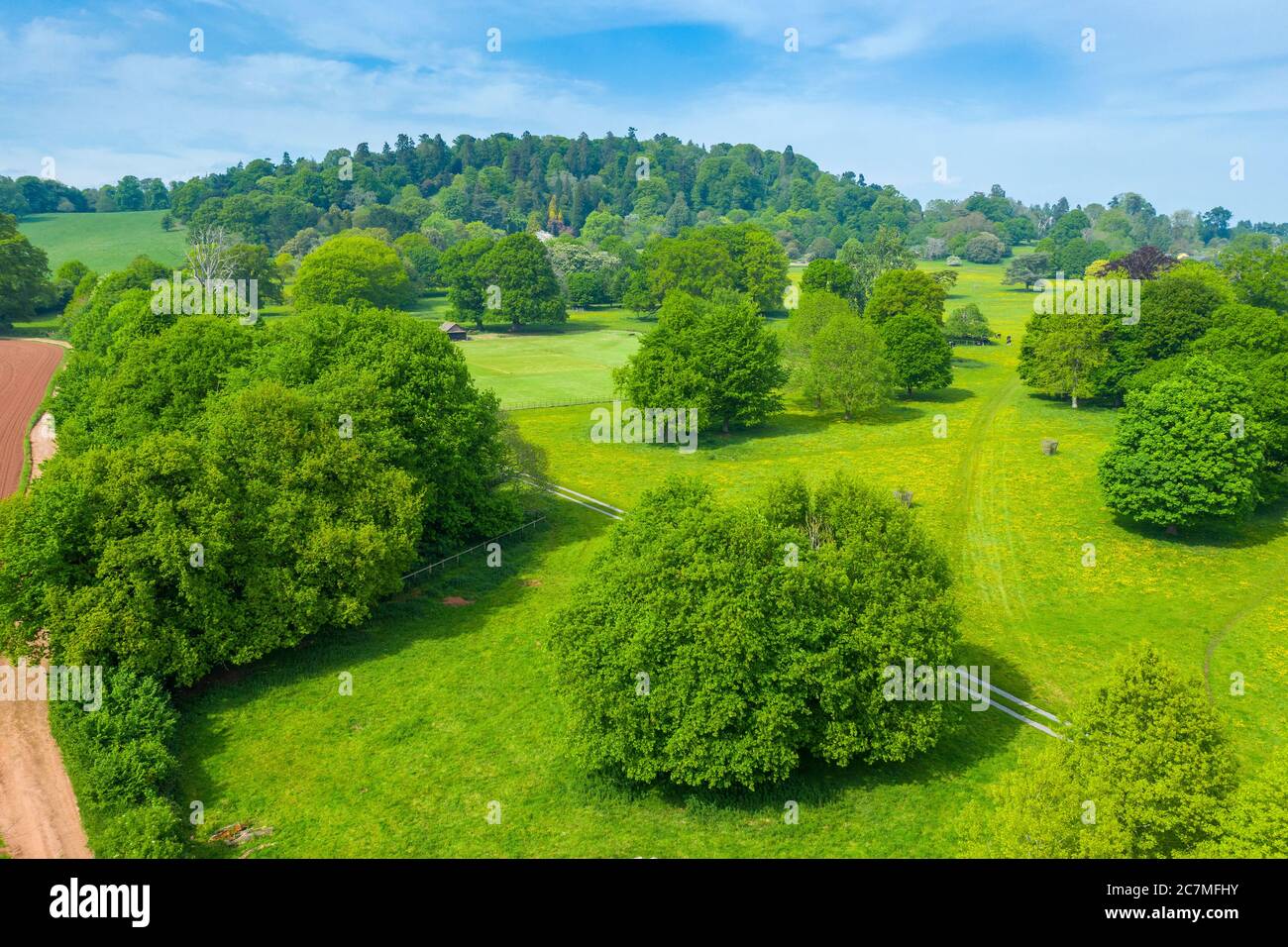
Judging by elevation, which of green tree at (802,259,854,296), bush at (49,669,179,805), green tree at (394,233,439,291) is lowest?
bush at (49,669,179,805)

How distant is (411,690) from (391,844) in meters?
11.2

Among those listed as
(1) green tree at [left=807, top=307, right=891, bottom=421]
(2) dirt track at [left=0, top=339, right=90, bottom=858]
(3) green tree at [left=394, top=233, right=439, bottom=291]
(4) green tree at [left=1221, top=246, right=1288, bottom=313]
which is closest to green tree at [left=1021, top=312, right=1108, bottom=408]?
(1) green tree at [left=807, top=307, right=891, bottom=421]

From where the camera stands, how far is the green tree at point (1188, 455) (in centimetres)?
5388

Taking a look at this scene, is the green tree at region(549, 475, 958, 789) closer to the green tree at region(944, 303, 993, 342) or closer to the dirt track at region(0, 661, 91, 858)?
the dirt track at region(0, 661, 91, 858)

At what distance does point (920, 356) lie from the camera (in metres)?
96.6

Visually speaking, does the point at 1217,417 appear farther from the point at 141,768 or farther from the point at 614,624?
the point at 141,768

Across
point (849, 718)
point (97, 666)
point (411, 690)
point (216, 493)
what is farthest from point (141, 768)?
point (849, 718)

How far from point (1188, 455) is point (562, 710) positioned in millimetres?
44477

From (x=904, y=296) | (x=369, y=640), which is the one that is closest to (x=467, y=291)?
(x=904, y=296)

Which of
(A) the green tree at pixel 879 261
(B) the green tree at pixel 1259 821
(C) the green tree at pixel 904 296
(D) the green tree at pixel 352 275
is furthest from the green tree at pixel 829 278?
(B) the green tree at pixel 1259 821

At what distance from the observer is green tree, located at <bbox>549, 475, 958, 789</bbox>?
31.5m

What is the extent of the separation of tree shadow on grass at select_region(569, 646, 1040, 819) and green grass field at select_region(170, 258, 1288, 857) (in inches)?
4.3

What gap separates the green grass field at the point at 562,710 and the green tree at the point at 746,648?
7.19 feet

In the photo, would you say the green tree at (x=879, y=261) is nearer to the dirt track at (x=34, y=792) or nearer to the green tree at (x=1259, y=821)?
the green tree at (x=1259, y=821)
